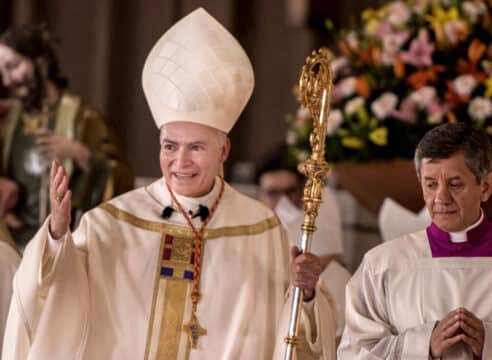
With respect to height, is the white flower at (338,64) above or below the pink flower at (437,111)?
above

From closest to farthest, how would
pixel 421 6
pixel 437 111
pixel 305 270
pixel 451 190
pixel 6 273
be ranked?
pixel 451 190
pixel 305 270
pixel 6 273
pixel 437 111
pixel 421 6

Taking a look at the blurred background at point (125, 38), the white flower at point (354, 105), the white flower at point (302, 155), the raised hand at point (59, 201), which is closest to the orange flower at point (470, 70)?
the white flower at point (354, 105)

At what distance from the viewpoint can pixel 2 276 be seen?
614 cm

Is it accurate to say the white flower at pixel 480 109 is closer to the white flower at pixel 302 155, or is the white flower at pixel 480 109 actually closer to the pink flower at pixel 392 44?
the pink flower at pixel 392 44

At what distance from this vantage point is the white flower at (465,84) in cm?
741

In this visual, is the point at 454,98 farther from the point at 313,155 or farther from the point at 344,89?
the point at 313,155

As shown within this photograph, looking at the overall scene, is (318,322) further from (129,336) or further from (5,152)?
(5,152)

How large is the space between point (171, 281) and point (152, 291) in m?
0.09

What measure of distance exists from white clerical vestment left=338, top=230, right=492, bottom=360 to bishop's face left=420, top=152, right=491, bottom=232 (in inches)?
6.6

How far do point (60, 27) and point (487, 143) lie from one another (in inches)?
264

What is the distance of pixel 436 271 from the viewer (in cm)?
503

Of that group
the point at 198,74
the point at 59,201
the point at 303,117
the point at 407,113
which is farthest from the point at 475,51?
the point at 59,201

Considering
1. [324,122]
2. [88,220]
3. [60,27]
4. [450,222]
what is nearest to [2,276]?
[88,220]

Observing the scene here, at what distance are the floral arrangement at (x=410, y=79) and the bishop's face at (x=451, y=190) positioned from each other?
2.45 meters
